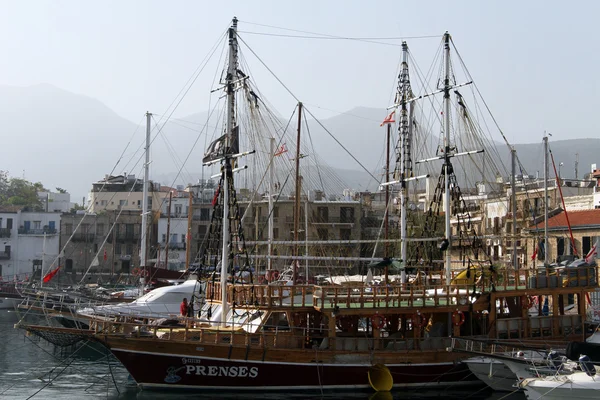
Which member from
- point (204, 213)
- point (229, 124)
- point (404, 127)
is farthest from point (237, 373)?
point (204, 213)

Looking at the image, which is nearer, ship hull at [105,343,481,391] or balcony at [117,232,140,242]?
ship hull at [105,343,481,391]

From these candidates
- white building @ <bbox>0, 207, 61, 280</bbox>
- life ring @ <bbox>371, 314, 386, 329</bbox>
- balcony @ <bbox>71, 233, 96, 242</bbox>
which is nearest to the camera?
life ring @ <bbox>371, 314, 386, 329</bbox>

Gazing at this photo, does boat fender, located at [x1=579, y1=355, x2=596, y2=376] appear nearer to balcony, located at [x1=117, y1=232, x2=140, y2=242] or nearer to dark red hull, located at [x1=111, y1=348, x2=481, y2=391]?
dark red hull, located at [x1=111, y1=348, x2=481, y2=391]

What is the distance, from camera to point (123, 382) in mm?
28094

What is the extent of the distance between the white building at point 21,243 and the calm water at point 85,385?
119 feet

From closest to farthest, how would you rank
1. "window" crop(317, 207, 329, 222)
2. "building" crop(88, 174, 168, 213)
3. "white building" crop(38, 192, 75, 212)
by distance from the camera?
"window" crop(317, 207, 329, 222) → "building" crop(88, 174, 168, 213) → "white building" crop(38, 192, 75, 212)

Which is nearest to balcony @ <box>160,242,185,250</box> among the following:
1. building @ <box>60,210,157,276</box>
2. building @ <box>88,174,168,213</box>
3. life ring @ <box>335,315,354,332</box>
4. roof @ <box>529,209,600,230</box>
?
building @ <box>60,210,157,276</box>

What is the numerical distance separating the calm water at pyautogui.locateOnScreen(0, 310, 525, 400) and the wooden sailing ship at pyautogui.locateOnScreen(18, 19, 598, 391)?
36 centimetres

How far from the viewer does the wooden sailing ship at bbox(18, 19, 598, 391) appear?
24625 mm

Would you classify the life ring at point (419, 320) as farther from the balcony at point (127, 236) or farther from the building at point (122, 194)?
the building at point (122, 194)

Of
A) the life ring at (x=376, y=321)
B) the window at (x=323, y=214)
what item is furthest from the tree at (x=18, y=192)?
the life ring at (x=376, y=321)

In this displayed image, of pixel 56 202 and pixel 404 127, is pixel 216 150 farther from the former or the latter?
pixel 56 202

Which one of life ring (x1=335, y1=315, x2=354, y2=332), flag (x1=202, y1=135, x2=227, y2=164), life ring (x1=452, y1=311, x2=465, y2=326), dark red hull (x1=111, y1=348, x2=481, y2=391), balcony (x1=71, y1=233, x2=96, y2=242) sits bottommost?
dark red hull (x1=111, y1=348, x2=481, y2=391)

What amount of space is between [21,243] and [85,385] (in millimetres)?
46726
